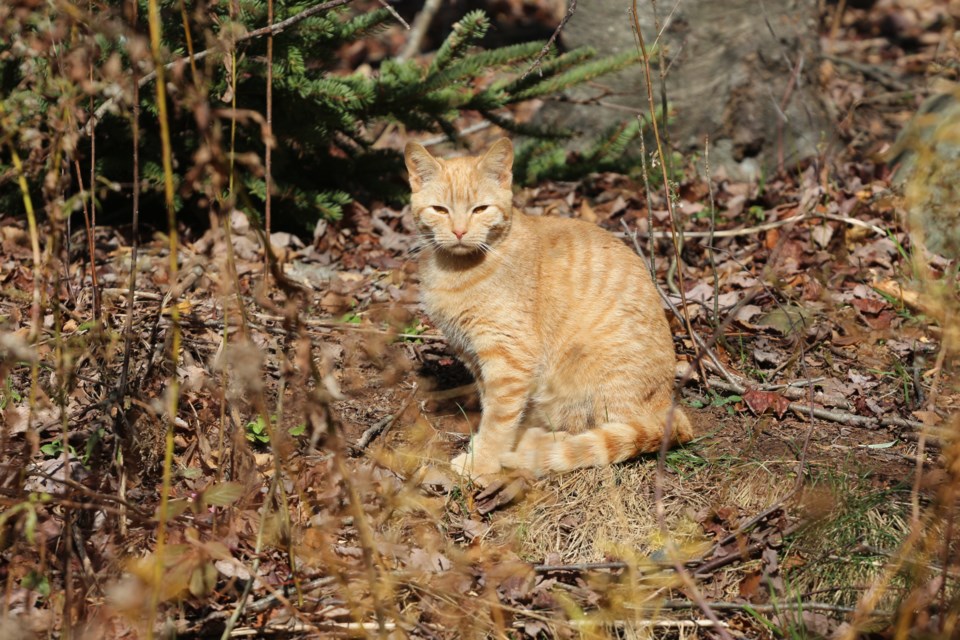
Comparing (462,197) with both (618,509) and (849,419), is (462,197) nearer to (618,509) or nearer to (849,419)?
(618,509)

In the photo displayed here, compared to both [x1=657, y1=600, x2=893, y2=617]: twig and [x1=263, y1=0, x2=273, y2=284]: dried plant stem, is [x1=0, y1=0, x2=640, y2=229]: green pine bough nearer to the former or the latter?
[x1=263, y1=0, x2=273, y2=284]: dried plant stem

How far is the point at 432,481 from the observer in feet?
12.0

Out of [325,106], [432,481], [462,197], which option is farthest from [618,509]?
[325,106]

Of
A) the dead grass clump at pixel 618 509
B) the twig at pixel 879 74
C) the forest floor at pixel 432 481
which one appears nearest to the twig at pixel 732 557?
the forest floor at pixel 432 481

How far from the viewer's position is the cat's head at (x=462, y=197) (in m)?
3.94

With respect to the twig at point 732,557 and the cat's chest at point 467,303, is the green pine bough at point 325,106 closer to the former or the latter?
the cat's chest at point 467,303

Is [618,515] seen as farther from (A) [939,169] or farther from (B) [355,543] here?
(A) [939,169]

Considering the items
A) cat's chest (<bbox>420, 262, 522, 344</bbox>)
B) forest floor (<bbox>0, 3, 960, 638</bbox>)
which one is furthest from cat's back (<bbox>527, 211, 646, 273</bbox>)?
forest floor (<bbox>0, 3, 960, 638</bbox>)

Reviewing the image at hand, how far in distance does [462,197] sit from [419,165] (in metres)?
0.33

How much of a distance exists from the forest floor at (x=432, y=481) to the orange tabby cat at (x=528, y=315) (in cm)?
29

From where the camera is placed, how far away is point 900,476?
336 cm

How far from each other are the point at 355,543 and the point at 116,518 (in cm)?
85

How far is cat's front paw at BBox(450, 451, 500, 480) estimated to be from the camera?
3742mm

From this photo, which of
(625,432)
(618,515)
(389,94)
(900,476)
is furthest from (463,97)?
(900,476)
